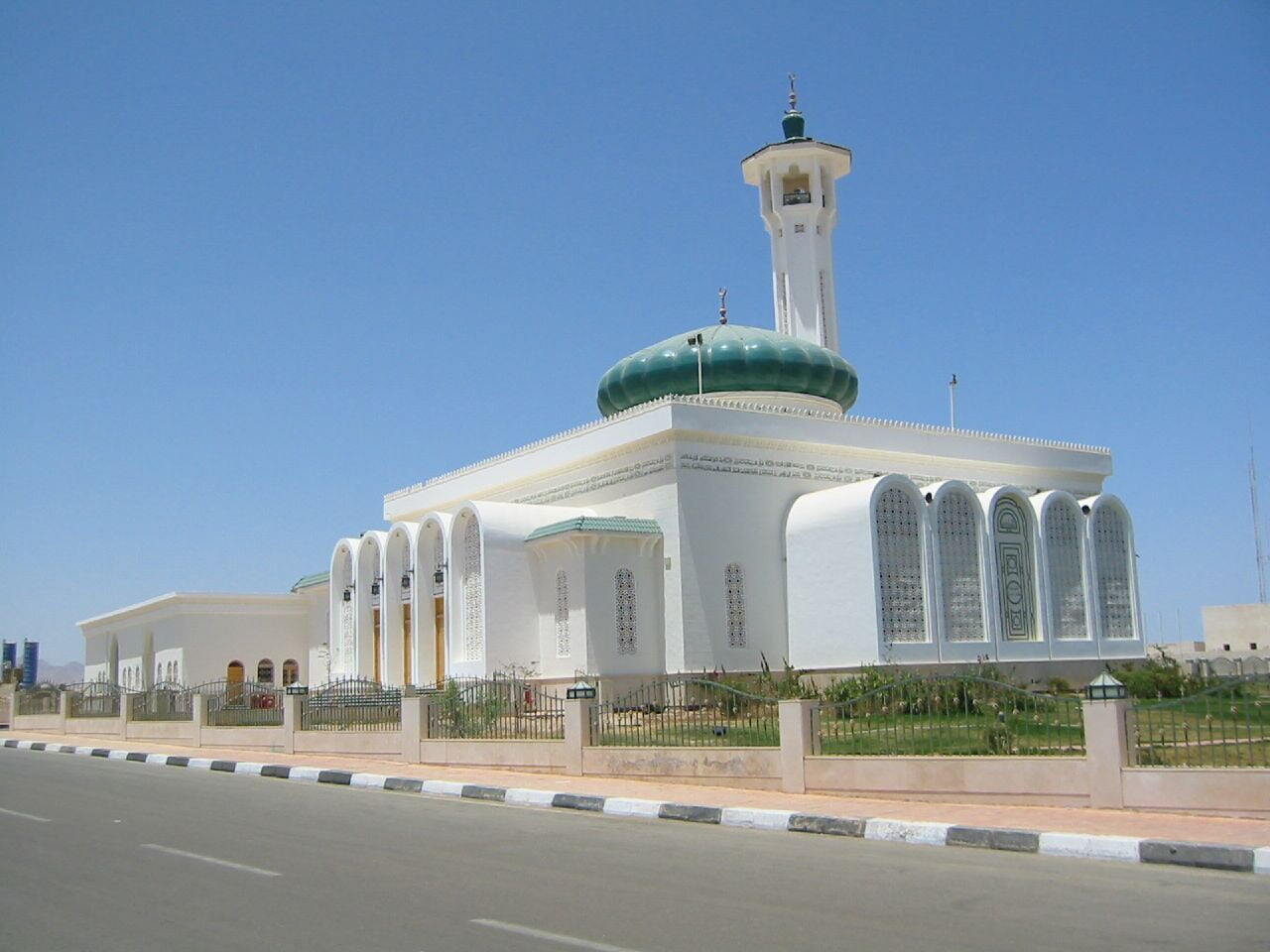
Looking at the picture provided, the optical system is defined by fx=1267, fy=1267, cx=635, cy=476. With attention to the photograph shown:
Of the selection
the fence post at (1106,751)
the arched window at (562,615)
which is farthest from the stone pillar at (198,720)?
the fence post at (1106,751)

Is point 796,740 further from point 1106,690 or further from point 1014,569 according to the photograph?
point 1014,569

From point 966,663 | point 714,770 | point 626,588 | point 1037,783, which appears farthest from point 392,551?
point 1037,783

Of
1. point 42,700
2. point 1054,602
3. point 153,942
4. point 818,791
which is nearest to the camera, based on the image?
point 153,942

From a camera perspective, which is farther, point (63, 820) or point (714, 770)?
point (714, 770)

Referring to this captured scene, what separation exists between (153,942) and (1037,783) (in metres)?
7.21

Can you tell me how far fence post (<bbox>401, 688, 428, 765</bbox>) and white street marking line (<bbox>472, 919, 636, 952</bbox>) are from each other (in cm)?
1042

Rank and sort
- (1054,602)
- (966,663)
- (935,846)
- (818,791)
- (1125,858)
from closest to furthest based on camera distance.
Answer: (1125,858)
(935,846)
(818,791)
(966,663)
(1054,602)

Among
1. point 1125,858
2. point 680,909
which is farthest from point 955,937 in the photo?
point 1125,858

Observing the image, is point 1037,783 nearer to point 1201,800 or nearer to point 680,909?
point 1201,800

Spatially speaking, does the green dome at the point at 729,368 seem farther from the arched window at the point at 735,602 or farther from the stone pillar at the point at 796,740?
Answer: the stone pillar at the point at 796,740

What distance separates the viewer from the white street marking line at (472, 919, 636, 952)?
5.68 meters

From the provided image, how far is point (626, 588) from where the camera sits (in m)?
22.4

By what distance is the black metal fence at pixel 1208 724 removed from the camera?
9.82 metres

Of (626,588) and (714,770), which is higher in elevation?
(626,588)
